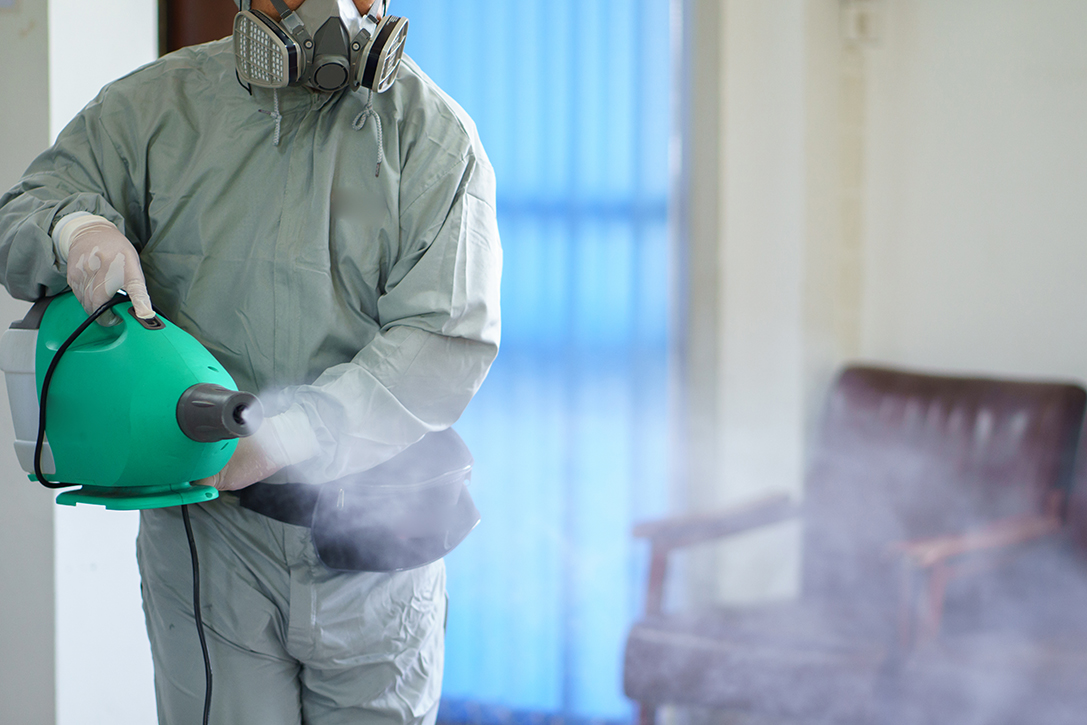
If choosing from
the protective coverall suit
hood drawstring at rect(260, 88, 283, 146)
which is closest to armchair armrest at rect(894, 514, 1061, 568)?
the protective coverall suit

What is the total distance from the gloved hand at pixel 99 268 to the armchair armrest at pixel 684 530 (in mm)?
1331

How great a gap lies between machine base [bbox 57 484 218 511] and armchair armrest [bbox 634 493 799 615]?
125 cm

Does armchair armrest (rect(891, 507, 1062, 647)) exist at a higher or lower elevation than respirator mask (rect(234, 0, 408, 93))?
lower

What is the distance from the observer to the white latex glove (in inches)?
33.3

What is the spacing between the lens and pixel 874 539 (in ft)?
6.82

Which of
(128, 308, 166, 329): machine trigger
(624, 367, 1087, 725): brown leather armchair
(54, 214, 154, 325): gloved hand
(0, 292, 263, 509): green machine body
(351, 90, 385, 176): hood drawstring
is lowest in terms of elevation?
(624, 367, 1087, 725): brown leather armchair

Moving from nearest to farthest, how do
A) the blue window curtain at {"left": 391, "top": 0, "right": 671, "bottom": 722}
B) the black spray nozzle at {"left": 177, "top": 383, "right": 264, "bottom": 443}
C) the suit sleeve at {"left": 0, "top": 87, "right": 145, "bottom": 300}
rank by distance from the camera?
the black spray nozzle at {"left": 177, "top": 383, "right": 264, "bottom": 443} → the suit sleeve at {"left": 0, "top": 87, "right": 145, "bottom": 300} → the blue window curtain at {"left": 391, "top": 0, "right": 671, "bottom": 722}

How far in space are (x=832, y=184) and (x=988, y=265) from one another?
0.49m

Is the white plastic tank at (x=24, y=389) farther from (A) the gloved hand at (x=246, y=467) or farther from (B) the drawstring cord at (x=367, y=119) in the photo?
(B) the drawstring cord at (x=367, y=119)

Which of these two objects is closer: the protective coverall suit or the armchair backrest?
the protective coverall suit

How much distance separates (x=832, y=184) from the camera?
237 cm

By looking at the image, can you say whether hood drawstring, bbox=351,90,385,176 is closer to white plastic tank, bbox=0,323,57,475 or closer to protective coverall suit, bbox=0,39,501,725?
protective coverall suit, bbox=0,39,501,725

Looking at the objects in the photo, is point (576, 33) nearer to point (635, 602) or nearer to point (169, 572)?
point (635, 602)

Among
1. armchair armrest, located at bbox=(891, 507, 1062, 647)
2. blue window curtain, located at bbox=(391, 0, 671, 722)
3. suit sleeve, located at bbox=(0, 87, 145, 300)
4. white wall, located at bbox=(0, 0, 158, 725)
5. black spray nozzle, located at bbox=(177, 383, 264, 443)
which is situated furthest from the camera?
blue window curtain, located at bbox=(391, 0, 671, 722)
